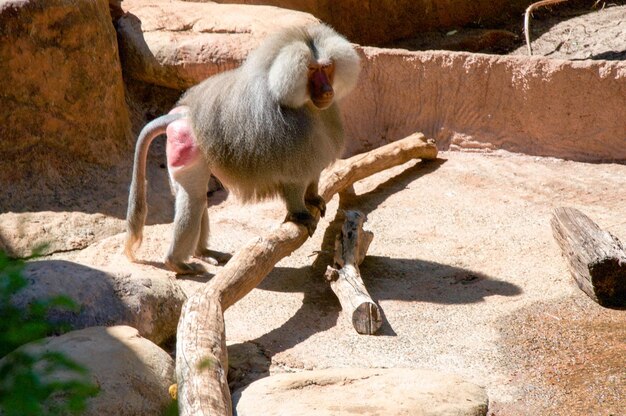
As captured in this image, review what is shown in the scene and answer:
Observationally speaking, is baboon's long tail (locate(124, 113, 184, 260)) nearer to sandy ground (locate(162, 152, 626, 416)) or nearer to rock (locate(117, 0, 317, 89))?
sandy ground (locate(162, 152, 626, 416))

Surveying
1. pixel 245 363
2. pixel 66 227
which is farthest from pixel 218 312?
pixel 66 227

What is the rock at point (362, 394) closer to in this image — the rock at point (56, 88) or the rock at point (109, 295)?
the rock at point (109, 295)

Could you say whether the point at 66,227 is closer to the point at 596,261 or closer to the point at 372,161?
the point at 372,161

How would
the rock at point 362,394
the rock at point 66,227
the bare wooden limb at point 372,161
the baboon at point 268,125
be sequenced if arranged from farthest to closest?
the rock at point 66,227
the bare wooden limb at point 372,161
the baboon at point 268,125
the rock at point 362,394

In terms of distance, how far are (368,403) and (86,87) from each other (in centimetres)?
400

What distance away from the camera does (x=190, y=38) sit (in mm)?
6438

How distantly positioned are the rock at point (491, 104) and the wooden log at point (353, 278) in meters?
1.97

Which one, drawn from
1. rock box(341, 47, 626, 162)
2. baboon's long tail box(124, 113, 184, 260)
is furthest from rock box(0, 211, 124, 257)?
rock box(341, 47, 626, 162)

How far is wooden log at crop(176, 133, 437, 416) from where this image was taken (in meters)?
2.88

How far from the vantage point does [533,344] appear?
3842 mm

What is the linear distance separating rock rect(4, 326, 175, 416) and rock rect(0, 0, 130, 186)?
10.5 feet

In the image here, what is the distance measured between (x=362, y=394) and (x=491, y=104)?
12.1 feet

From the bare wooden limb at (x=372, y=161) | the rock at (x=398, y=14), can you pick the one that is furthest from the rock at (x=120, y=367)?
the rock at (x=398, y=14)

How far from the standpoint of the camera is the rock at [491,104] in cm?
603
